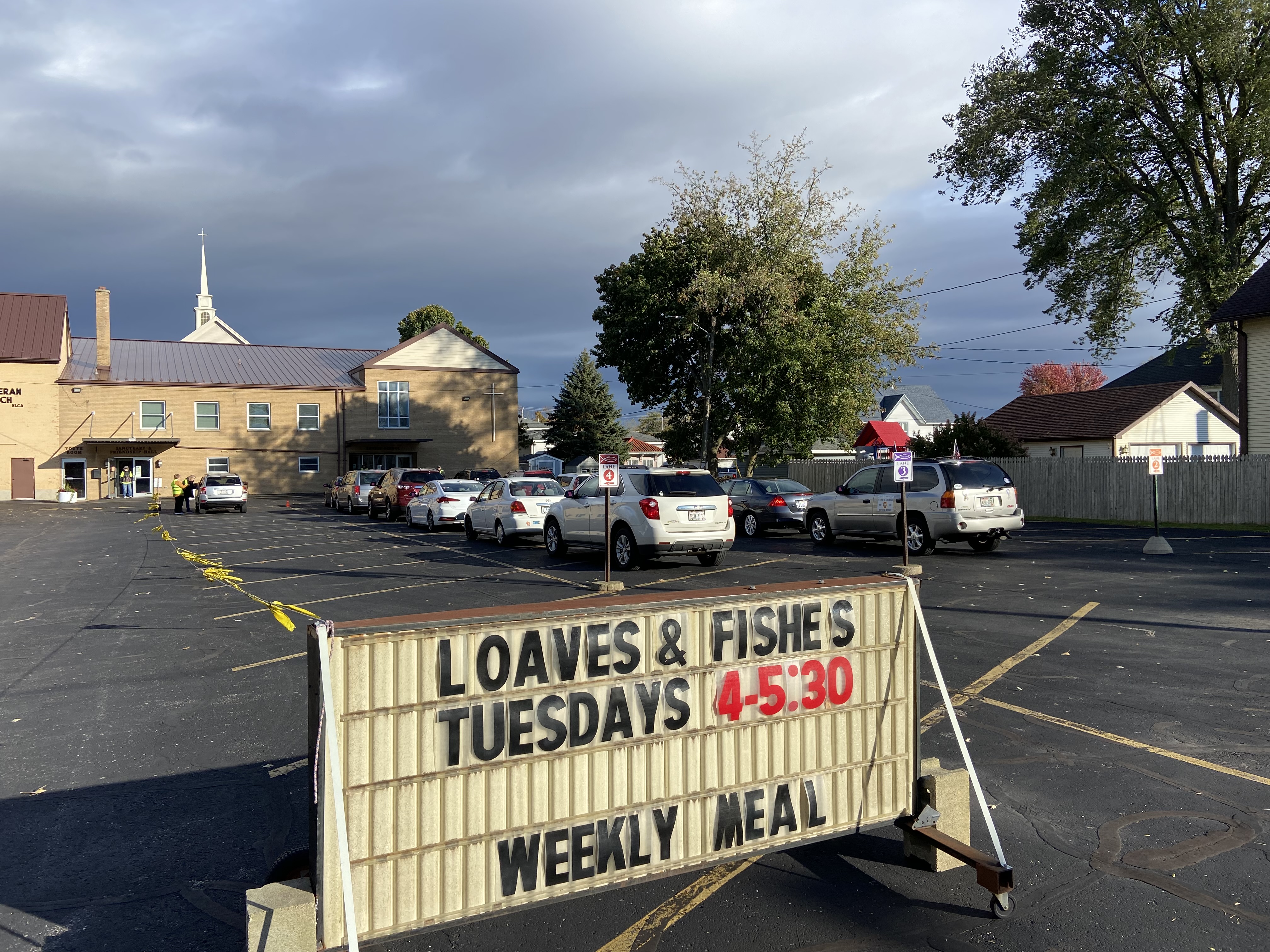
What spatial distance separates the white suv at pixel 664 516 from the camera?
50.3 feet

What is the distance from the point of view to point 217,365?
53250mm

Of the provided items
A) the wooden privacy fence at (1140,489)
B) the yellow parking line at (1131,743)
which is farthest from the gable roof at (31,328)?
the yellow parking line at (1131,743)

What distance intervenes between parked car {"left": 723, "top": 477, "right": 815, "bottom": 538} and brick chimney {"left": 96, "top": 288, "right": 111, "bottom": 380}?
4013 cm

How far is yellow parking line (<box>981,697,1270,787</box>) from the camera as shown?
5180 millimetres

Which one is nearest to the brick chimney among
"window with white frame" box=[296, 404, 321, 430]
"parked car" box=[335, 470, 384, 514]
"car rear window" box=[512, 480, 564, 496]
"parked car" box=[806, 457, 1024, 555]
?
"window with white frame" box=[296, 404, 321, 430]

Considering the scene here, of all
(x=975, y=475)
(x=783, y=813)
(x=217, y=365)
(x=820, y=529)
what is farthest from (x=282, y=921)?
(x=217, y=365)

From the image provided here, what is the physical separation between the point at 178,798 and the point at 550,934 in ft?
8.74

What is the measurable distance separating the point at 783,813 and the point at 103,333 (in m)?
55.6

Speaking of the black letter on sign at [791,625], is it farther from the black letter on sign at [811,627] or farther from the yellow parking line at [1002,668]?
the yellow parking line at [1002,668]

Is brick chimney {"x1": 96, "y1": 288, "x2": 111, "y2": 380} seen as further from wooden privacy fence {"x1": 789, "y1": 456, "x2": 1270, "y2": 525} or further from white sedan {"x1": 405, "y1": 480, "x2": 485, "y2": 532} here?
wooden privacy fence {"x1": 789, "y1": 456, "x2": 1270, "y2": 525}

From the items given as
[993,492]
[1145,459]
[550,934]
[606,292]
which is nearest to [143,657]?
[550,934]

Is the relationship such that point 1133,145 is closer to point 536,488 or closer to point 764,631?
point 536,488

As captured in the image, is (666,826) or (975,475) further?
(975,475)

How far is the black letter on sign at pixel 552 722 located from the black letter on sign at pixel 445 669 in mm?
346
